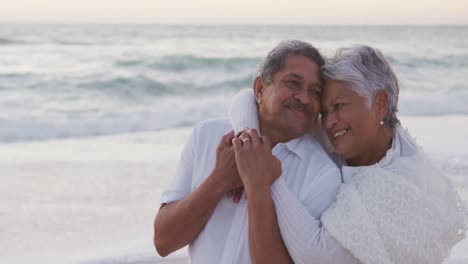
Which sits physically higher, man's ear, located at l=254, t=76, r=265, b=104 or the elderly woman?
man's ear, located at l=254, t=76, r=265, b=104

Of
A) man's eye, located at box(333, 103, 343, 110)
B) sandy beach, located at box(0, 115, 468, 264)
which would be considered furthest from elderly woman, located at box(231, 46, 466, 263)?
sandy beach, located at box(0, 115, 468, 264)

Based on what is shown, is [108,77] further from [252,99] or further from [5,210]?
[252,99]

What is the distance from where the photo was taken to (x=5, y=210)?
21.8 feet

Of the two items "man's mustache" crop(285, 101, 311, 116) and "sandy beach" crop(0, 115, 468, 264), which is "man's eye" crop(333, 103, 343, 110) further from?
"sandy beach" crop(0, 115, 468, 264)

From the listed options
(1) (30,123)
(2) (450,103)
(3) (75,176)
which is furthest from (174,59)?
(3) (75,176)

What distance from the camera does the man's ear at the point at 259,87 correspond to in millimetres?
3223

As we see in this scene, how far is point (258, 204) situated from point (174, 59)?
20877 mm

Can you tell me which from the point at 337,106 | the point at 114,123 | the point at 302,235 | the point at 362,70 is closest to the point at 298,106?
the point at 337,106

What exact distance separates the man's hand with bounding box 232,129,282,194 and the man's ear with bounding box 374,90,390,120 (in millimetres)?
445

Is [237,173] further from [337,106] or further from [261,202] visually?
[337,106]

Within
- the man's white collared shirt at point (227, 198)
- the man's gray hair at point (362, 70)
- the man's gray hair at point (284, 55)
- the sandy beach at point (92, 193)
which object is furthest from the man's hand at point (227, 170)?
the sandy beach at point (92, 193)

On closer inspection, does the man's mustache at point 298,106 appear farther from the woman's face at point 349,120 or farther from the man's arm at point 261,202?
the man's arm at point 261,202

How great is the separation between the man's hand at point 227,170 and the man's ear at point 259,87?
1.03 ft

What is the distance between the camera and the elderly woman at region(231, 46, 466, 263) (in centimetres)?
281
